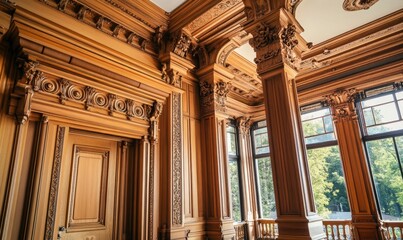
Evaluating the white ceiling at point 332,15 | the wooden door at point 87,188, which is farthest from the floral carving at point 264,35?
the wooden door at point 87,188

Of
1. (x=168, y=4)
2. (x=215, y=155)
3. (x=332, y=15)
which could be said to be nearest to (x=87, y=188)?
(x=215, y=155)

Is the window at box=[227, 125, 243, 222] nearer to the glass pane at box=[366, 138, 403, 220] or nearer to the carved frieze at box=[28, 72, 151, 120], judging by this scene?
the glass pane at box=[366, 138, 403, 220]

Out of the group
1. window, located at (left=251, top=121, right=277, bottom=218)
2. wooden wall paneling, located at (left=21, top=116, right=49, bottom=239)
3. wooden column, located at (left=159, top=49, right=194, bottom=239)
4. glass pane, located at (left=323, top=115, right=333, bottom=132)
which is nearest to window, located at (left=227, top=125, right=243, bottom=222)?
window, located at (left=251, top=121, right=277, bottom=218)

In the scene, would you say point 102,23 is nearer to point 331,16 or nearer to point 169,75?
point 169,75

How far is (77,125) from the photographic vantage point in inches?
119

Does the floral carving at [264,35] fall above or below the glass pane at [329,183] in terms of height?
above

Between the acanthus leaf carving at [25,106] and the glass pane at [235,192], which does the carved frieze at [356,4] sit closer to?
the glass pane at [235,192]

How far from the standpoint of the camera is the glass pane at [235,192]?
18.7 feet

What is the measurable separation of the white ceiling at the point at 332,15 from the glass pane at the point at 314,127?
1.89 meters

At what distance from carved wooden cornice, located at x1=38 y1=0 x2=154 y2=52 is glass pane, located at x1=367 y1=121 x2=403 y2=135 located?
432 centimetres

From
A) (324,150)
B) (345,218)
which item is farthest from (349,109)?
(345,218)

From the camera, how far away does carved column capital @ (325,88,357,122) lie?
17.2ft

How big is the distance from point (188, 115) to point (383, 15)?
3.49 meters

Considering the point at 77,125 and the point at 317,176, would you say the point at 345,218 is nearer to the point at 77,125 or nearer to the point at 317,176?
the point at 317,176
